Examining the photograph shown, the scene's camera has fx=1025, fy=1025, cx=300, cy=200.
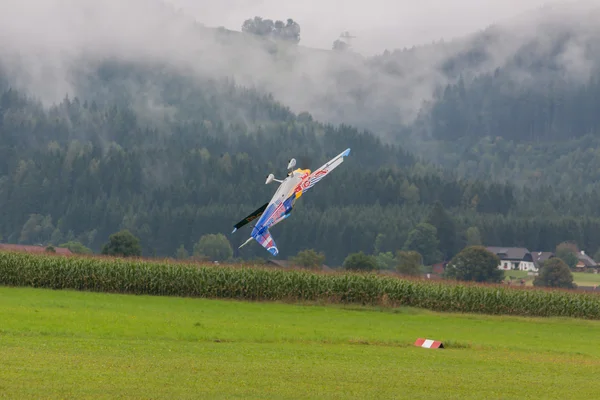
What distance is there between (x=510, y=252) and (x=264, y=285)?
420 feet

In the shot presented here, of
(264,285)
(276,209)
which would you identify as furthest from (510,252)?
(276,209)

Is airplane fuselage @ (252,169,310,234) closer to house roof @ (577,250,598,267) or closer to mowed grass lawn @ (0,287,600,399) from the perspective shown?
mowed grass lawn @ (0,287,600,399)

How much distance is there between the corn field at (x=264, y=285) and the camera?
5194 cm

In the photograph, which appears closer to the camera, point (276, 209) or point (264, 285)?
point (276, 209)

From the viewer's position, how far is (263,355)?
83.0 feet

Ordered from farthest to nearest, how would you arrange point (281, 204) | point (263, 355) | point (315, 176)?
point (315, 176), point (281, 204), point (263, 355)

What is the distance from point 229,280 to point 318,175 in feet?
62.5

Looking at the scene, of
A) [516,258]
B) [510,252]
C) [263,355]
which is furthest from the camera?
[510,252]

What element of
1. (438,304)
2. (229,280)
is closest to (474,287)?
(438,304)

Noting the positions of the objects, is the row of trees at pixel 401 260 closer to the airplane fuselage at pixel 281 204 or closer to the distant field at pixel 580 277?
the distant field at pixel 580 277

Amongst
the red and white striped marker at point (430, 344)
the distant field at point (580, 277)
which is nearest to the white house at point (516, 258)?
the distant field at point (580, 277)

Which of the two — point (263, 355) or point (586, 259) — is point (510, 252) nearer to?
point (586, 259)

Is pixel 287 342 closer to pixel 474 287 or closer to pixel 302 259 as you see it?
pixel 474 287

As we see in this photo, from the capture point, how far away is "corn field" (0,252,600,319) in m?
51.9
